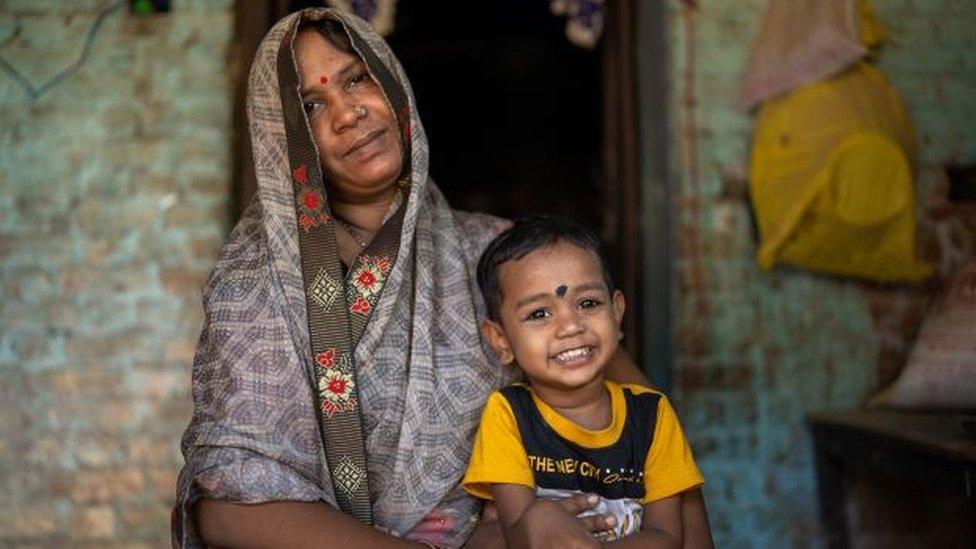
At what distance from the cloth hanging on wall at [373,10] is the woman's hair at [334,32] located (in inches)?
41.4

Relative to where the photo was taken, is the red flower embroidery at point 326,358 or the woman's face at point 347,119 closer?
the red flower embroidery at point 326,358

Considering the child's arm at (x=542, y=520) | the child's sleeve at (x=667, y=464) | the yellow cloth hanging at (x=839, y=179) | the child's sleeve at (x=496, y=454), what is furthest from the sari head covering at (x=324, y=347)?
the yellow cloth hanging at (x=839, y=179)

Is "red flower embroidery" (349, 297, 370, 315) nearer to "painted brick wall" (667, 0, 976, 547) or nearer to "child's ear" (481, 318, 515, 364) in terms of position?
"child's ear" (481, 318, 515, 364)

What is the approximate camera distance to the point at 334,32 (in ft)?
8.09

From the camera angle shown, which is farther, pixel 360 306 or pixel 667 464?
pixel 360 306

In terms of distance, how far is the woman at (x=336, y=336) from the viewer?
2107 millimetres

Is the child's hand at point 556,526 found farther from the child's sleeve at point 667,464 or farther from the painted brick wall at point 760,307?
the painted brick wall at point 760,307

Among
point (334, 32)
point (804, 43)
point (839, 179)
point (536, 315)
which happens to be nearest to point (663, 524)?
point (536, 315)

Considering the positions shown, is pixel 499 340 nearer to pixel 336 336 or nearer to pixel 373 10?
pixel 336 336

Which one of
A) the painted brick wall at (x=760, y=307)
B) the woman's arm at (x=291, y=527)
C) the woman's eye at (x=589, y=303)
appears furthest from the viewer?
the painted brick wall at (x=760, y=307)

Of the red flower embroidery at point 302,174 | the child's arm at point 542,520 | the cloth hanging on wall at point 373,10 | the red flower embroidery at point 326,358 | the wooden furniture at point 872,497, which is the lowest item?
the wooden furniture at point 872,497

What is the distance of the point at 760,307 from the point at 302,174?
2062 millimetres

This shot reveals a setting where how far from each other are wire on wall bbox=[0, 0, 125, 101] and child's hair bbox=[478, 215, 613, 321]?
2.12m

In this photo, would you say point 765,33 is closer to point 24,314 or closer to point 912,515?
point 912,515
